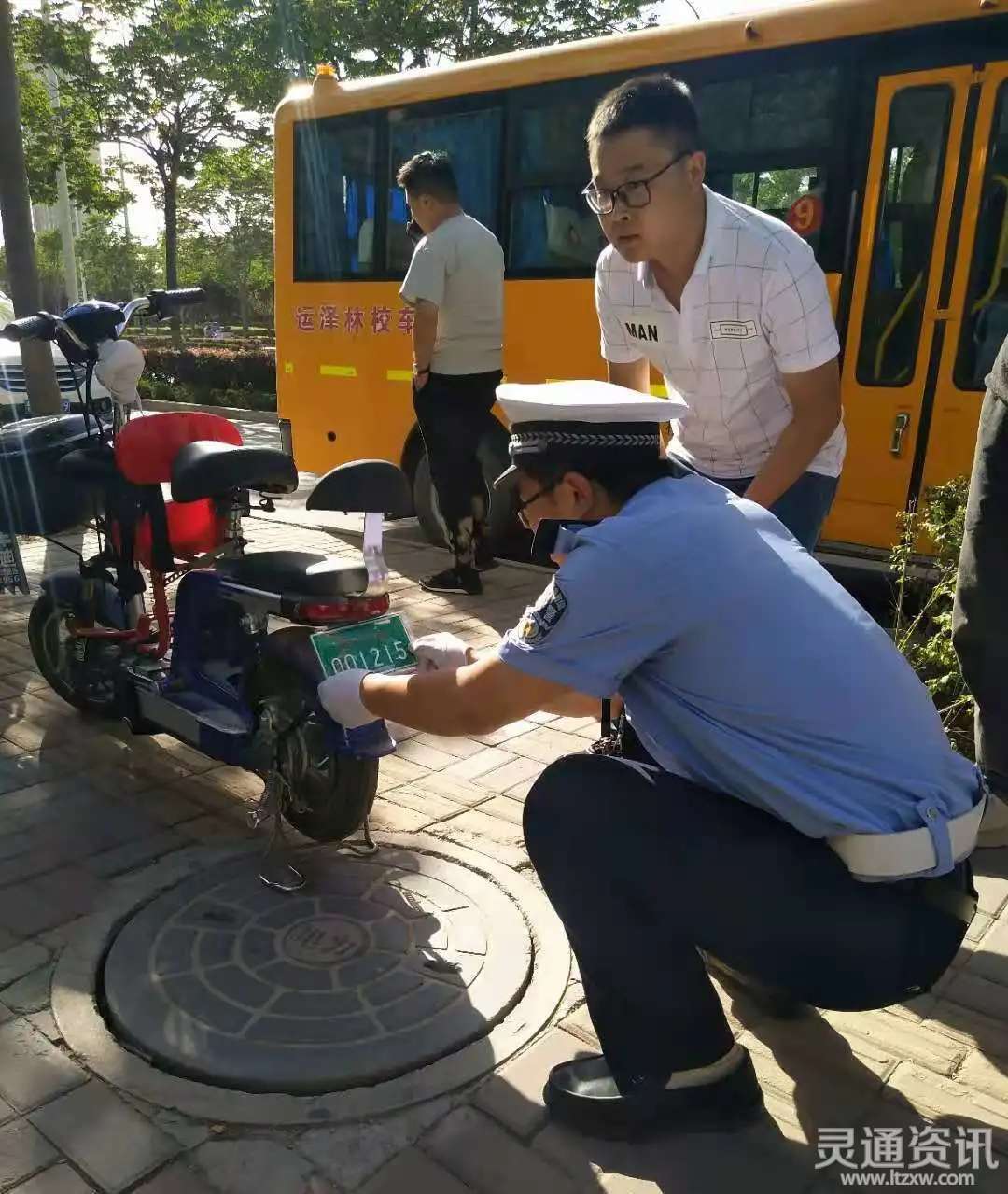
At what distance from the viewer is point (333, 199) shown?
24.6 ft

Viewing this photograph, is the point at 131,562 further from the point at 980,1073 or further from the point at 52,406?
the point at 52,406

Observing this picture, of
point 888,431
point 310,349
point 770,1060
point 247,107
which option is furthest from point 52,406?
point 247,107

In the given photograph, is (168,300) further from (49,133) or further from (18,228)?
(49,133)

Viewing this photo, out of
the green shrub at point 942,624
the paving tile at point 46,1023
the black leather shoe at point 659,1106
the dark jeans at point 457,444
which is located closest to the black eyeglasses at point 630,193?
the green shrub at point 942,624

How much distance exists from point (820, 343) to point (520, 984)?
1719 mm

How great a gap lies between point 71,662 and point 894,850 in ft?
10.3

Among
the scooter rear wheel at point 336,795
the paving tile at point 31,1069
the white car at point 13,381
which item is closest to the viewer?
the paving tile at point 31,1069

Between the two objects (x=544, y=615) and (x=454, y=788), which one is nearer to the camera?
(x=544, y=615)

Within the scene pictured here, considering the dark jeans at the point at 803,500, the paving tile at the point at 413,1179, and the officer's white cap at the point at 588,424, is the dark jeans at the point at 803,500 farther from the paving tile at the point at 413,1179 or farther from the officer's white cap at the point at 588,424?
the paving tile at the point at 413,1179

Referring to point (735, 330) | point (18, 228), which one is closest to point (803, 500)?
point (735, 330)

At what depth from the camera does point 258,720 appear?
294 cm

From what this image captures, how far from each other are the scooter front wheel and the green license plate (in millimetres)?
1293

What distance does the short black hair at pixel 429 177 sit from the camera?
5.24 metres

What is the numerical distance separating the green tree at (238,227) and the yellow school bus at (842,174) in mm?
18793
